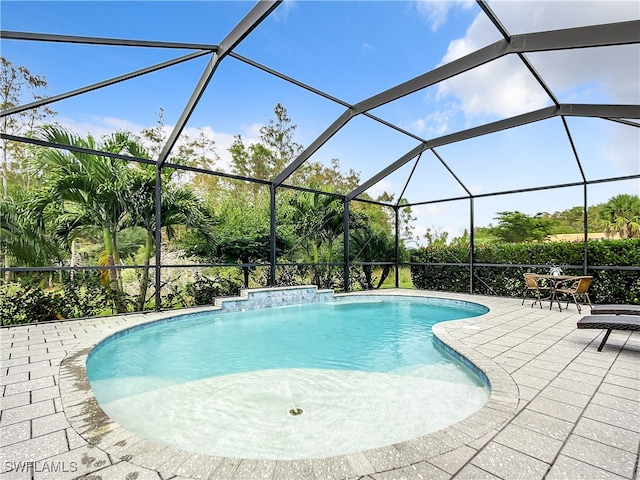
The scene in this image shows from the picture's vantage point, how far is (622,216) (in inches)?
719

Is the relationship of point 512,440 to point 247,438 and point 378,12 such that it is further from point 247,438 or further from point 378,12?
point 378,12

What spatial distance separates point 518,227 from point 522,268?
41.8 ft

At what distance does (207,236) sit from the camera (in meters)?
9.11

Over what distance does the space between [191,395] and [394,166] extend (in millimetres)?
8381

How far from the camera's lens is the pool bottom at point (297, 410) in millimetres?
2631

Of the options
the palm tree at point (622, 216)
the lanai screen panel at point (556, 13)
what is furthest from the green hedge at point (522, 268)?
the palm tree at point (622, 216)

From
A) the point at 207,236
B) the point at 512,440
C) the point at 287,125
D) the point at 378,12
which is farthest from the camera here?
the point at 287,125

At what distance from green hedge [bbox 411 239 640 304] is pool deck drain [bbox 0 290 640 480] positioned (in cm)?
525

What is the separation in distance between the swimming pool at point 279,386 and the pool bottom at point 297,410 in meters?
0.01

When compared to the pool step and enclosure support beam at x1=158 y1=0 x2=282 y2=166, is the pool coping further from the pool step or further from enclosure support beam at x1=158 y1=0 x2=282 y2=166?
the pool step

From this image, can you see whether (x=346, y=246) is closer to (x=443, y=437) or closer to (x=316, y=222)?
(x=316, y=222)

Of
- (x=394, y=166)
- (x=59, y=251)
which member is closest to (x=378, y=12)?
(x=394, y=166)

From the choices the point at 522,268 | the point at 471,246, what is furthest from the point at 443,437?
the point at 471,246

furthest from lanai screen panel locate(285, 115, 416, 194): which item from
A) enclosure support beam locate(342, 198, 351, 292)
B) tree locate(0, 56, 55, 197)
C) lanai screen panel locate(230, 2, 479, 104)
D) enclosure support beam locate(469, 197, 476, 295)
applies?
tree locate(0, 56, 55, 197)
